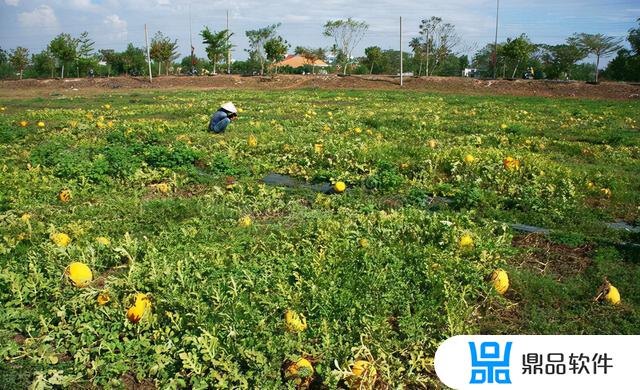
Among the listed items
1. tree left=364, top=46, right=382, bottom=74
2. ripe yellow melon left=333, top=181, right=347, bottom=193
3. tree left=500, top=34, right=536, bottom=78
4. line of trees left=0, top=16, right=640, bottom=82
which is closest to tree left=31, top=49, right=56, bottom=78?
line of trees left=0, top=16, right=640, bottom=82

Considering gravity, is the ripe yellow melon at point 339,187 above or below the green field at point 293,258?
above

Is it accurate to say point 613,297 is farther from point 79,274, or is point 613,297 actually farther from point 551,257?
point 79,274


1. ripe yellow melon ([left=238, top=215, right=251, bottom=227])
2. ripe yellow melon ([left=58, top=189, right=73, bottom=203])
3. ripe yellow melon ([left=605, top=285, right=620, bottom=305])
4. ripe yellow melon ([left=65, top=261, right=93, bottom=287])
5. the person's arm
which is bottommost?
ripe yellow melon ([left=605, top=285, right=620, bottom=305])

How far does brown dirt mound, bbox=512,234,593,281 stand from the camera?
4688mm

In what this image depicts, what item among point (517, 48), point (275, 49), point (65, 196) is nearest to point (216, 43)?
point (275, 49)

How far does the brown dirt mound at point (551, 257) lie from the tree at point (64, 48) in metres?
45.4

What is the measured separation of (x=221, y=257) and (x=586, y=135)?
1024cm

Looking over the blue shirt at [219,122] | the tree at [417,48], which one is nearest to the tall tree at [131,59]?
the tree at [417,48]

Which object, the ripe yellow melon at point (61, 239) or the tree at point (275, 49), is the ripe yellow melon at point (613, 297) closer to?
the ripe yellow melon at point (61, 239)

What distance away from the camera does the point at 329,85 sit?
35.9m

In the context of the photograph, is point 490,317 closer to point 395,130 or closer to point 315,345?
point 315,345

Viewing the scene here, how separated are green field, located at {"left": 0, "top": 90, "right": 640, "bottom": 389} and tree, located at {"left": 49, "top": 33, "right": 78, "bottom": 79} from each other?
3830cm

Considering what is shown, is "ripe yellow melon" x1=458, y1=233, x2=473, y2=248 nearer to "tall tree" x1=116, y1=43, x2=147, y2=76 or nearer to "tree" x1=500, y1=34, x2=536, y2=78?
"tree" x1=500, y1=34, x2=536, y2=78

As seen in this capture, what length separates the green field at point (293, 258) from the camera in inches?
129
